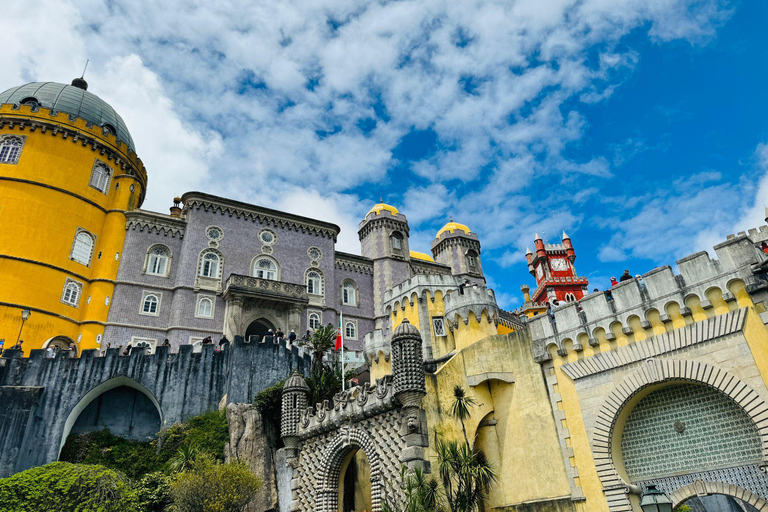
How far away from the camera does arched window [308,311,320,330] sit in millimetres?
37281

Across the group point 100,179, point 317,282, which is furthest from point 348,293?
point 100,179

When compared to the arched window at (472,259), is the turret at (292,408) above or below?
below

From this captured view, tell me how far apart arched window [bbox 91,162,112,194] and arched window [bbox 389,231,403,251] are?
70.1 ft

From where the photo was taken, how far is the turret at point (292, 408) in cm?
2073

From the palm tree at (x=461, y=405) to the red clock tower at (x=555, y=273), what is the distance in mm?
49419

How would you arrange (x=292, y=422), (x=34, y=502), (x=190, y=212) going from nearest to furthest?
(x=34, y=502)
(x=292, y=422)
(x=190, y=212)

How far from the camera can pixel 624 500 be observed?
14.4 m

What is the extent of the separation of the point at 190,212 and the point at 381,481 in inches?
1043

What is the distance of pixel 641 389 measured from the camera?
590 inches

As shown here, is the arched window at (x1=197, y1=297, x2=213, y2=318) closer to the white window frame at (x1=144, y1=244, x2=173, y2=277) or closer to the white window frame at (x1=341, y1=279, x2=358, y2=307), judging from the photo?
the white window frame at (x1=144, y1=244, x2=173, y2=277)

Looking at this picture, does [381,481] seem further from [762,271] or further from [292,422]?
[762,271]

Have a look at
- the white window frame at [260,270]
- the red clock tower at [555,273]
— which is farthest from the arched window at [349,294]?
the red clock tower at [555,273]

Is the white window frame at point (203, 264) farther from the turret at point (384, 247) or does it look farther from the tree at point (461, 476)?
the tree at point (461, 476)

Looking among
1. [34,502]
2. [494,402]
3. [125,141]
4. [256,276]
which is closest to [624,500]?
[494,402]
